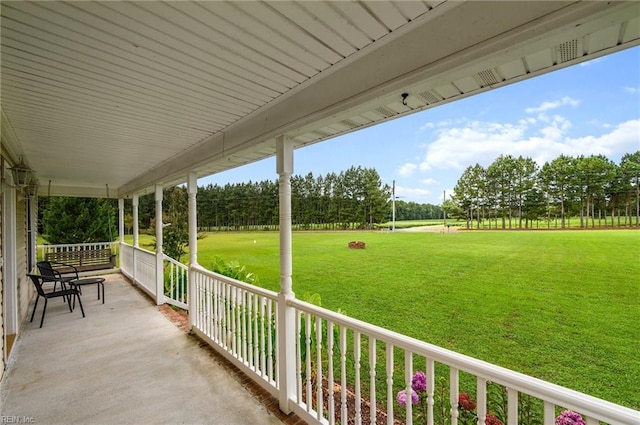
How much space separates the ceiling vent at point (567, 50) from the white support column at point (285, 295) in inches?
71.0

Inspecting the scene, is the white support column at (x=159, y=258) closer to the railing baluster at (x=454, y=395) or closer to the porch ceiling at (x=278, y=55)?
the porch ceiling at (x=278, y=55)

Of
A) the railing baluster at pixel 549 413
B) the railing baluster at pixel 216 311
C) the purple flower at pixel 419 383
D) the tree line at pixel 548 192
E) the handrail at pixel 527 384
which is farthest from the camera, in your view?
the tree line at pixel 548 192

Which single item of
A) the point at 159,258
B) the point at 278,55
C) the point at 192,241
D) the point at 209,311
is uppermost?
the point at 278,55

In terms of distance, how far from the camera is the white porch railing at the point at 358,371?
3.57ft

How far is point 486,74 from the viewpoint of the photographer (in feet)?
4.53

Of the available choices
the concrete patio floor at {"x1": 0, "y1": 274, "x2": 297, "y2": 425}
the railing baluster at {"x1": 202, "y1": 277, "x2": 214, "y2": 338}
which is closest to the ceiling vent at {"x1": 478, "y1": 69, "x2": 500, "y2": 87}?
the concrete patio floor at {"x1": 0, "y1": 274, "x2": 297, "y2": 425}

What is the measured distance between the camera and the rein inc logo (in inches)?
86.4

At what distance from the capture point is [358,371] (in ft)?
6.09

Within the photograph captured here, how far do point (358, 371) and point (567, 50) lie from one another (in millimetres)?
2035

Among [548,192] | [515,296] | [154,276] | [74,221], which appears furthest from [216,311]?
[548,192]

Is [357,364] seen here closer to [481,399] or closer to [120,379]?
[481,399]

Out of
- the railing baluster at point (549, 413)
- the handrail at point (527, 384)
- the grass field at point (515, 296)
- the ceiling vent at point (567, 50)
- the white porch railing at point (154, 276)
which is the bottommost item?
the grass field at point (515, 296)

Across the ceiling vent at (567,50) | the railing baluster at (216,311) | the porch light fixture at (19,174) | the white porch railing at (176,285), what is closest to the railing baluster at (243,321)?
the railing baluster at (216,311)

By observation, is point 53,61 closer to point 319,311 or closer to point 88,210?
point 319,311
